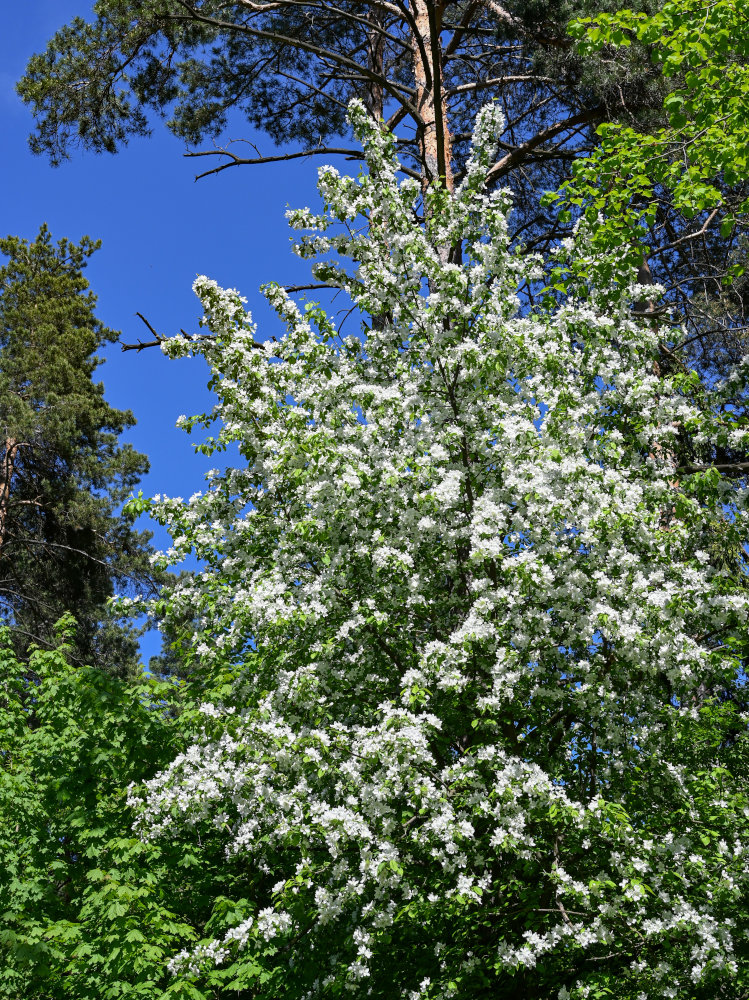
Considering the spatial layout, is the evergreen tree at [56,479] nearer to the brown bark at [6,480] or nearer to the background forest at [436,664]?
the brown bark at [6,480]

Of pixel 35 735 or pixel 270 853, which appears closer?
pixel 270 853

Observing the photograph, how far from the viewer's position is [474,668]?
20.9 feet

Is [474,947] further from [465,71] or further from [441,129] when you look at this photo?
[465,71]

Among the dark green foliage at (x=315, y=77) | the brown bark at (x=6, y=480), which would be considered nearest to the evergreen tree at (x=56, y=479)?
the brown bark at (x=6, y=480)

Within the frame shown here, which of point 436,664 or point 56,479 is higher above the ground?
point 56,479

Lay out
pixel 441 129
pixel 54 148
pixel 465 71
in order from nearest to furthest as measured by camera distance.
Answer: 1. pixel 441 129
2. pixel 54 148
3. pixel 465 71

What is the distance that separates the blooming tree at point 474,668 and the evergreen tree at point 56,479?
1278 cm

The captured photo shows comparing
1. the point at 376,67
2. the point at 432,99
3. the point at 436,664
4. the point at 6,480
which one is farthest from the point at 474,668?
the point at 6,480

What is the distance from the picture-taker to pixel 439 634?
7.11 metres

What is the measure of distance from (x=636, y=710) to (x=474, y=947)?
83.0 inches

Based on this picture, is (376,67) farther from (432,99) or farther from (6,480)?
(6,480)

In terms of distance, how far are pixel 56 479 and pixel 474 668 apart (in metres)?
16.4

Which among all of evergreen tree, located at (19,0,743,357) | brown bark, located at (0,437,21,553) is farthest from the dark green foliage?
brown bark, located at (0,437,21,553)

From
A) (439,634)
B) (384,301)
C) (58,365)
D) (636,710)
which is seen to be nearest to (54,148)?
(58,365)
